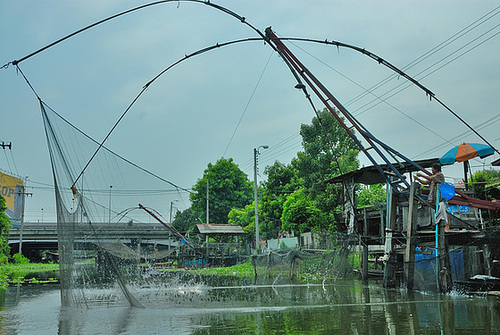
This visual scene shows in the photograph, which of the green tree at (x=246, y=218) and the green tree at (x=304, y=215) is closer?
the green tree at (x=304, y=215)

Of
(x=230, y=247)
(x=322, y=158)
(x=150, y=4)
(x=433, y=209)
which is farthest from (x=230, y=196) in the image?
(x=150, y=4)

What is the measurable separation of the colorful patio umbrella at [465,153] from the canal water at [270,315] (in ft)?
12.2

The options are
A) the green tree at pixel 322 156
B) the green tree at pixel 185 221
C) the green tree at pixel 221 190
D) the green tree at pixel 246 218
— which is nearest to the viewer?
the green tree at pixel 322 156

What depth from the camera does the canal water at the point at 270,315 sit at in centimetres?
851

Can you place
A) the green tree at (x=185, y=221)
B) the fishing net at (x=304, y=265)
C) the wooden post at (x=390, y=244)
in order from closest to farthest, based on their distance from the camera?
1. the wooden post at (x=390, y=244)
2. the fishing net at (x=304, y=265)
3. the green tree at (x=185, y=221)

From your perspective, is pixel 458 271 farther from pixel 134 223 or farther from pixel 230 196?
pixel 230 196

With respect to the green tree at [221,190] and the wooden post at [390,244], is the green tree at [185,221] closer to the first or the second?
Result: the green tree at [221,190]

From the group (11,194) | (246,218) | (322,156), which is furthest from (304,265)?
(11,194)

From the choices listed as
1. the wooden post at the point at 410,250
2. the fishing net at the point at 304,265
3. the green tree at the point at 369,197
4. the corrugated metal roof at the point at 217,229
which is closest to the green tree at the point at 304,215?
the green tree at the point at 369,197

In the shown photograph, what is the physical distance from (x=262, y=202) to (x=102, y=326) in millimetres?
31253

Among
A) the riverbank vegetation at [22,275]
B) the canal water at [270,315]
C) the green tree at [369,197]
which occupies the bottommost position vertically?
the canal water at [270,315]

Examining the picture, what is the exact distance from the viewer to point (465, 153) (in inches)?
508

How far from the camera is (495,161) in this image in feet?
64.1

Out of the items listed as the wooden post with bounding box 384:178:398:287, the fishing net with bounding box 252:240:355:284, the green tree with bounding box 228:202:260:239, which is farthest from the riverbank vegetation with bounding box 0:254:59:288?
the green tree with bounding box 228:202:260:239
